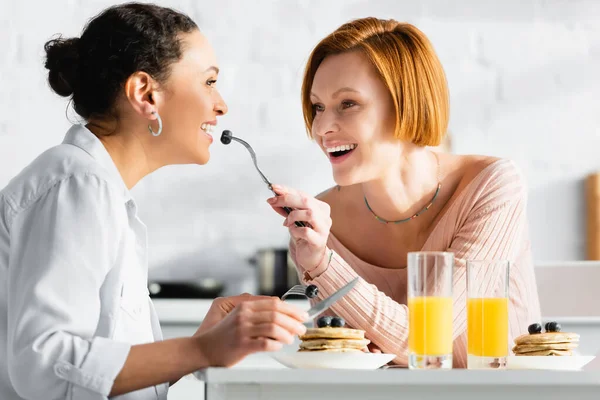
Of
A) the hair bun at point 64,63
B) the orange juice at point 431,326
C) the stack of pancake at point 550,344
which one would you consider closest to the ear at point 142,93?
the hair bun at point 64,63

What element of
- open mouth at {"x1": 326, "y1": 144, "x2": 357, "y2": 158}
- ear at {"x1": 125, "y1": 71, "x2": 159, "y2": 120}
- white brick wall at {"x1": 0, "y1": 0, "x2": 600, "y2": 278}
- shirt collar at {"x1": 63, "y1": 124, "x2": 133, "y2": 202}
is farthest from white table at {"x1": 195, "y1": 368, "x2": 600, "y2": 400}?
white brick wall at {"x1": 0, "y1": 0, "x2": 600, "y2": 278}

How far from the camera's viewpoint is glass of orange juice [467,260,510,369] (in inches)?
50.4

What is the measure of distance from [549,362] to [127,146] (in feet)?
2.65

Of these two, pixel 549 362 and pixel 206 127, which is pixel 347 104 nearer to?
pixel 206 127

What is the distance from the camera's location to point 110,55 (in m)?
1.57

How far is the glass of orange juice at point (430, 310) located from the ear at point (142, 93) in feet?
2.02

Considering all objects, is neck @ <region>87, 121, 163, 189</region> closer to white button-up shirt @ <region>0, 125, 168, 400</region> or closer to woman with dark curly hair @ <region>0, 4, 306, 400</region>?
woman with dark curly hair @ <region>0, 4, 306, 400</region>

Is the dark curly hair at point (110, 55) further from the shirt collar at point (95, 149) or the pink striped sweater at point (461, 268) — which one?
the pink striped sweater at point (461, 268)

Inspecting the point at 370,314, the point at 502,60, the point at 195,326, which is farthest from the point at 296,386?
the point at 502,60

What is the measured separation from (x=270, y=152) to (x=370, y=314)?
2257 millimetres

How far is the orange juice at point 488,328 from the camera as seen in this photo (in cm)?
128

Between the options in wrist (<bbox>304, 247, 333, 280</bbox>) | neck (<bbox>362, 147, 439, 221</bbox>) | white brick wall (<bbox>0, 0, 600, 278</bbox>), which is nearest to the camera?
wrist (<bbox>304, 247, 333, 280</bbox>)

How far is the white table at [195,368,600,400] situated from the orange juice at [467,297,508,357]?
23 centimetres

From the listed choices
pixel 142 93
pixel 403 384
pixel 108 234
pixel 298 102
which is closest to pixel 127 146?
pixel 142 93
